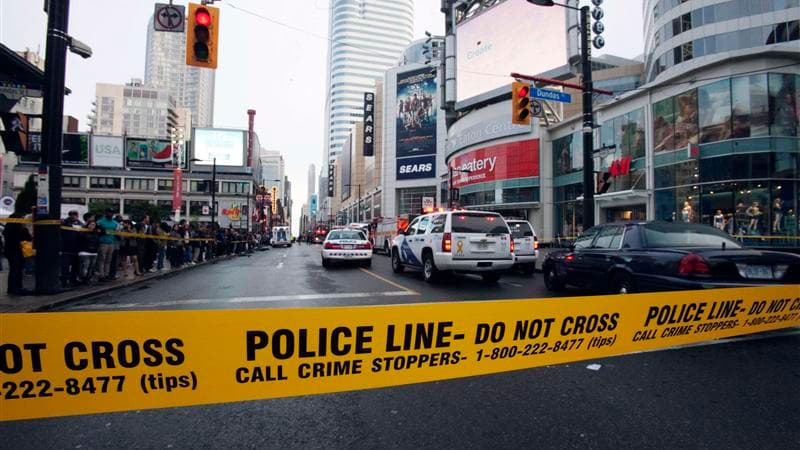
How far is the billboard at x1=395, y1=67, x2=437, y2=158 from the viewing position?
65.1 meters

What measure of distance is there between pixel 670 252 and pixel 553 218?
1235 inches

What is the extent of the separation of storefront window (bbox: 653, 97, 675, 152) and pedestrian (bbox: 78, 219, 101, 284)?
28.9 meters

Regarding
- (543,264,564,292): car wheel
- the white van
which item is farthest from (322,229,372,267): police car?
the white van

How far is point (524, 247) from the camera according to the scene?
12.9 metres

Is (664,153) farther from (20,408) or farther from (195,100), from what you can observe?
(195,100)

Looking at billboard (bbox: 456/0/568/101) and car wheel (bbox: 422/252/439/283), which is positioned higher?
billboard (bbox: 456/0/568/101)

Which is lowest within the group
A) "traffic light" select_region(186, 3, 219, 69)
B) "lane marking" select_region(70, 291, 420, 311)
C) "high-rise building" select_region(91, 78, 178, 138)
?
"lane marking" select_region(70, 291, 420, 311)

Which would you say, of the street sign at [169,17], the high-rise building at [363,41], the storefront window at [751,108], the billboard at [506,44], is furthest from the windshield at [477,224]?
the high-rise building at [363,41]

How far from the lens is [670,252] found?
5.77 meters

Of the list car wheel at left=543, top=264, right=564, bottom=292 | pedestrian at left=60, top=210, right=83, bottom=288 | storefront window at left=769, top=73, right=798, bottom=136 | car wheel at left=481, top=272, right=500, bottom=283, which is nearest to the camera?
car wheel at left=543, top=264, right=564, bottom=292

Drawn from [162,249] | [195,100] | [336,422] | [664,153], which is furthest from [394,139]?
[195,100]

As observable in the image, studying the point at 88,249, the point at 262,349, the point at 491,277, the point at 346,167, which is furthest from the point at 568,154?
the point at 346,167

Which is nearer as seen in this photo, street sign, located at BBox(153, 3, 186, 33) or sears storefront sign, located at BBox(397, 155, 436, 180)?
street sign, located at BBox(153, 3, 186, 33)

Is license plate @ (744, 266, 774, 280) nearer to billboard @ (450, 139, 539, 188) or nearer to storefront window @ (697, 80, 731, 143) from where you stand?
storefront window @ (697, 80, 731, 143)
